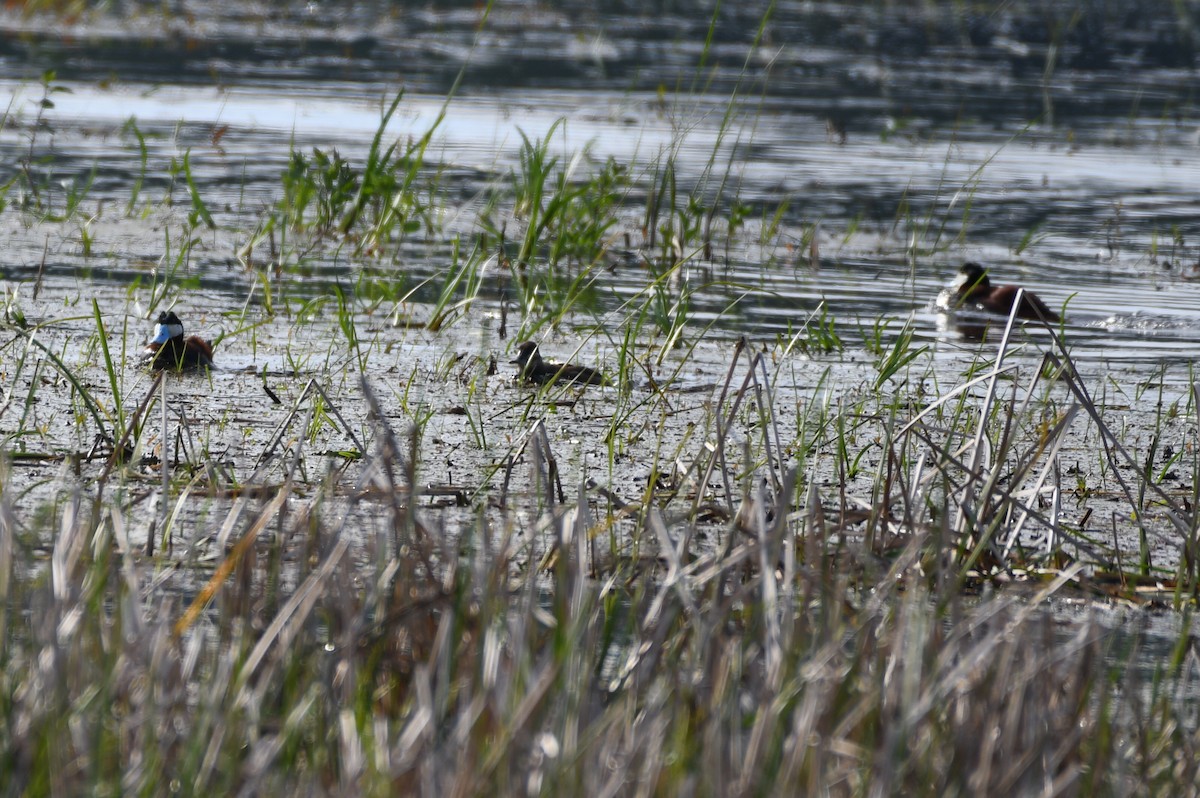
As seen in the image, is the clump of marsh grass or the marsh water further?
the marsh water

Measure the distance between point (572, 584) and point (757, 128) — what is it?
505 inches

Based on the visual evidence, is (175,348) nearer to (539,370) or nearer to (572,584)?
(539,370)

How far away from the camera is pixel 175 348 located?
18.4ft

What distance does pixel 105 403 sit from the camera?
5094 mm

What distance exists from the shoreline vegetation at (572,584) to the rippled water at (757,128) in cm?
116

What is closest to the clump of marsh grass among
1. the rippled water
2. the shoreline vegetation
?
the shoreline vegetation

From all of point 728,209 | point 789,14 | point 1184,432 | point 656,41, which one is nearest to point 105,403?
point 1184,432

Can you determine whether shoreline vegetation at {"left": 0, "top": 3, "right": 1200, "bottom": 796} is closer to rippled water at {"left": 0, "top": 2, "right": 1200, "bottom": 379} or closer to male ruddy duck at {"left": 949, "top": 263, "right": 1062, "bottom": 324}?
rippled water at {"left": 0, "top": 2, "right": 1200, "bottom": 379}

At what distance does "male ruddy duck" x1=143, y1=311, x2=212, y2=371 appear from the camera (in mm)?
5617

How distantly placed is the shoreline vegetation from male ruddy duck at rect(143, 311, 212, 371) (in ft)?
0.30

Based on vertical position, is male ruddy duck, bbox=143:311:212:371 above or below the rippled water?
below

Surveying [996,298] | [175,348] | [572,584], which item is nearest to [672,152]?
[996,298]

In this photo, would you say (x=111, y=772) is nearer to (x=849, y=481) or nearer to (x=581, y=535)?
(x=581, y=535)

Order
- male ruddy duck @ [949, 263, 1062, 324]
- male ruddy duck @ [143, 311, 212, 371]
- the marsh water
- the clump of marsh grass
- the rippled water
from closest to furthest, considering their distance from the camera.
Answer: the clump of marsh grass
male ruddy duck @ [143, 311, 212, 371]
the marsh water
male ruddy duck @ [949, 263, 1062, 324]
the rippled water
